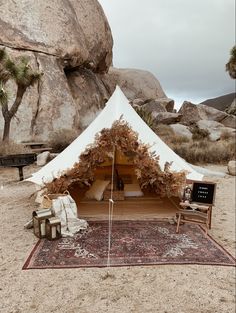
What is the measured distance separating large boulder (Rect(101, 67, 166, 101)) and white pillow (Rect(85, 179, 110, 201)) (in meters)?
26.4

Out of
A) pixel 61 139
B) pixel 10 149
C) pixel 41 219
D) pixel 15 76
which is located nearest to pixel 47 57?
pixel 15 76

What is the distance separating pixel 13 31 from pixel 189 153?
13192 mm

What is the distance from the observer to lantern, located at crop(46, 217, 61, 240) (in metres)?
5.76

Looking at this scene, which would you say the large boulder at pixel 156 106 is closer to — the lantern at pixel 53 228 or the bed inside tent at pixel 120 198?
the bed inside tent at pixel 120 198

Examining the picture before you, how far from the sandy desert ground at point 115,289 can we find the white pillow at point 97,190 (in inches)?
112

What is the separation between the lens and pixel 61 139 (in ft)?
60.3

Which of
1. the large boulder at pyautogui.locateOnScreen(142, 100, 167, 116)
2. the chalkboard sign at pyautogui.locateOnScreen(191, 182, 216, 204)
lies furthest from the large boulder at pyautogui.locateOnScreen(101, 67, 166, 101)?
the chalkboard sign at pyautogui.locateOnScreen(191, 182, 216, 204)

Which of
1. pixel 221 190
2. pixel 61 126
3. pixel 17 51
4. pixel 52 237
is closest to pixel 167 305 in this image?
A: pixel 52 237

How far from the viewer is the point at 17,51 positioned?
67.1 ft

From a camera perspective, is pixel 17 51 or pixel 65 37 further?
pixel 65 37

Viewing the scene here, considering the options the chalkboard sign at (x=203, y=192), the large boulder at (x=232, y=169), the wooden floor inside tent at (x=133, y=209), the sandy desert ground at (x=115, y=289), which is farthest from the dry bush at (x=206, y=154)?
the sandy desert ground at (x=115, y=289)

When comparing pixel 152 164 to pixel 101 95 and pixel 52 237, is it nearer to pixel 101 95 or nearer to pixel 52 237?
pixel 52 237

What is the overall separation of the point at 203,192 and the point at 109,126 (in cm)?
235

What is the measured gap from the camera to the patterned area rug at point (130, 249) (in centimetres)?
494
